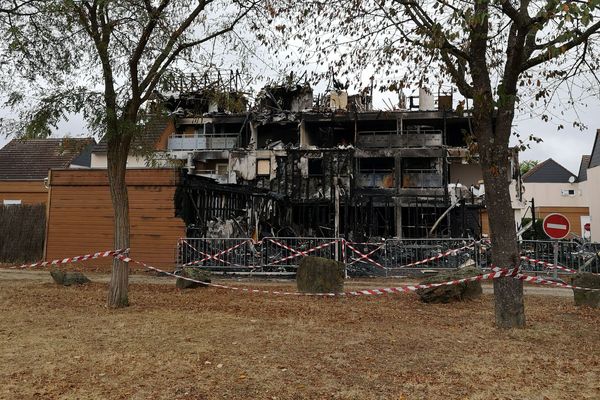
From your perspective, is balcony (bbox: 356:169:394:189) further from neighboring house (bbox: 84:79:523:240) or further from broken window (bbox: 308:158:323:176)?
broken window (bbox: 308:158:323:176)

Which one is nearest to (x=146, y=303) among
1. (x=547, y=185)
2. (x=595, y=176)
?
(x=595, y=176)

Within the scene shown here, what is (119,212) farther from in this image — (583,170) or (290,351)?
(583,170)

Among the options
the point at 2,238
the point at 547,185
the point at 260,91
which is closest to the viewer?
the point at 260,91

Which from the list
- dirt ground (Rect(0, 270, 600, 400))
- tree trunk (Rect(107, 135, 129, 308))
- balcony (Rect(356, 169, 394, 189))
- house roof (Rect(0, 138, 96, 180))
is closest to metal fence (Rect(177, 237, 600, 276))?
dirt ground (Rect(0, 270, 600, 400))

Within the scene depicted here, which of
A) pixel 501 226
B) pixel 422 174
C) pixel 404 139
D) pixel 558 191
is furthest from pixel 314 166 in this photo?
pixel 558 191

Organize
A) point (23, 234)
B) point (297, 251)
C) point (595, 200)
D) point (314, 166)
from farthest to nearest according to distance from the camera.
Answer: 1. point (595, 200)
2. point (314, 166)
3. point (23, 234)
4. point (297, 251)

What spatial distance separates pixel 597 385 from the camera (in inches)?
203

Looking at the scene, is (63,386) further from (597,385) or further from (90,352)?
(597,385)

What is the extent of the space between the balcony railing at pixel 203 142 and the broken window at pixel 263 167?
20.1 feet

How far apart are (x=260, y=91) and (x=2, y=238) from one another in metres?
14.3

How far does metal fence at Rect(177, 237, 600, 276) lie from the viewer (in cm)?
1550

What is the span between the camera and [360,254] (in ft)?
51.7

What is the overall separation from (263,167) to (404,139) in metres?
11.0

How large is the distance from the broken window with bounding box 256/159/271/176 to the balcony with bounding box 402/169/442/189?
9.93 metres
